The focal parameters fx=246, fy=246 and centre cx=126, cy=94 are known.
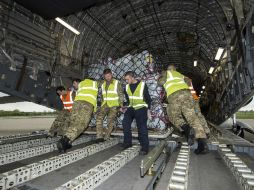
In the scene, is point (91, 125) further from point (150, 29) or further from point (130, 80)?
point (150, 29)

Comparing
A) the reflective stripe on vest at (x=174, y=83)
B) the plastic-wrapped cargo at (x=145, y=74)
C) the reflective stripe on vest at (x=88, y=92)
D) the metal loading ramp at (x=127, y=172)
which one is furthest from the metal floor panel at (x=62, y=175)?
the plastic-wrapped cargo at (x=145, y=74)

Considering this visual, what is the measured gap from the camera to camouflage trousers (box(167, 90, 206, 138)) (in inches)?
201

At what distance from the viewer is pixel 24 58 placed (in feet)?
22.5

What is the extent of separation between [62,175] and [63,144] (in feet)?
4.74

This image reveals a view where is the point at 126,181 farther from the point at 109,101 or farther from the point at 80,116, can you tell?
the point at 109,101

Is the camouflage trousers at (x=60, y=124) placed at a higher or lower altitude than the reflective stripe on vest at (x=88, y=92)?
lower

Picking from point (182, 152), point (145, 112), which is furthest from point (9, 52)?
point (182, 152)

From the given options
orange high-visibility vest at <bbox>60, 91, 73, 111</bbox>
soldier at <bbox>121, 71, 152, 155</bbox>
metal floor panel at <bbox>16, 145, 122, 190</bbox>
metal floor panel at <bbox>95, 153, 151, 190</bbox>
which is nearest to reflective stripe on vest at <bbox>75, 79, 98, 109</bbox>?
soldier at <bbox>121, 71, 152, 155</bbox>

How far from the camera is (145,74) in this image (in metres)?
6.86

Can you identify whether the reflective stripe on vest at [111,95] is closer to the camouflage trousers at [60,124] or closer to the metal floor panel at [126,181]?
the camouflage trousers at [60,124]

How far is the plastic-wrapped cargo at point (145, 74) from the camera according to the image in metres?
6.55

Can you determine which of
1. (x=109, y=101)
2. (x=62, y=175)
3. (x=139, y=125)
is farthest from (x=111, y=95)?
(x=62, y=175)

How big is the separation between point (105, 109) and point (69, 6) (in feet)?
10.6

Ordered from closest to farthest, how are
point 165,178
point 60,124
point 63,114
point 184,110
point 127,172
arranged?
point 165,178
point 127,172
point 184,110
point 60,124
point 63,114
